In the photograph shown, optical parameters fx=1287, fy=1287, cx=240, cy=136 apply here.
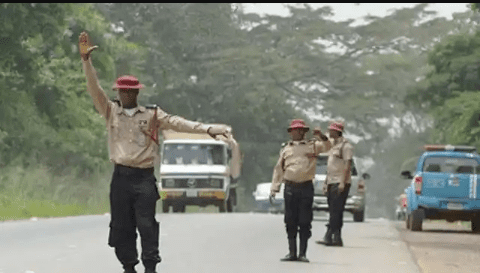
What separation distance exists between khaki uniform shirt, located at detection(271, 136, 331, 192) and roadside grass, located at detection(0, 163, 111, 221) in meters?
12.4

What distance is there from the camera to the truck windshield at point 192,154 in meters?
40.4

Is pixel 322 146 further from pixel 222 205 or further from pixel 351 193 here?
pixel 222 205

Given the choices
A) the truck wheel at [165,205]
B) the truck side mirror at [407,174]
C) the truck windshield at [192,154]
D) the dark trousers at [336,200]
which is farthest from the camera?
the truck wheel at [165,205]

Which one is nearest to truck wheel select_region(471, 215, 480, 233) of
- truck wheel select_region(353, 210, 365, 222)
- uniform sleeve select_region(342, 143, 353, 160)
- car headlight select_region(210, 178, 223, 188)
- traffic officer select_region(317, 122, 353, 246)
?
truck wheel select_region(353, 210, 365, 222)

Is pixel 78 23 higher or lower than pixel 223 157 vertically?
higher

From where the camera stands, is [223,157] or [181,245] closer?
[181,245]

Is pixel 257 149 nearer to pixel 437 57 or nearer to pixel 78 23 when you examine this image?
pixel 78 23

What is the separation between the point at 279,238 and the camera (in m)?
23.4

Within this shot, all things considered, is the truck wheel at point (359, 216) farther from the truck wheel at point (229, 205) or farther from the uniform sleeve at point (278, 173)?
the uniform sleeve at point (278, 173)

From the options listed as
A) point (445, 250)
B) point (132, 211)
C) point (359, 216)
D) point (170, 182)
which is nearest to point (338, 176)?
point (445, 250)

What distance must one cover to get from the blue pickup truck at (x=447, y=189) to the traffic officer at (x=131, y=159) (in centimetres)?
1629

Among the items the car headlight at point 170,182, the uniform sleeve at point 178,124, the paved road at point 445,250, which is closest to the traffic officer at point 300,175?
the paved road at point 445,250

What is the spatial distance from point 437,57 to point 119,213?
88.7 ft

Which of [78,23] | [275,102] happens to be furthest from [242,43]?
[78,23]
